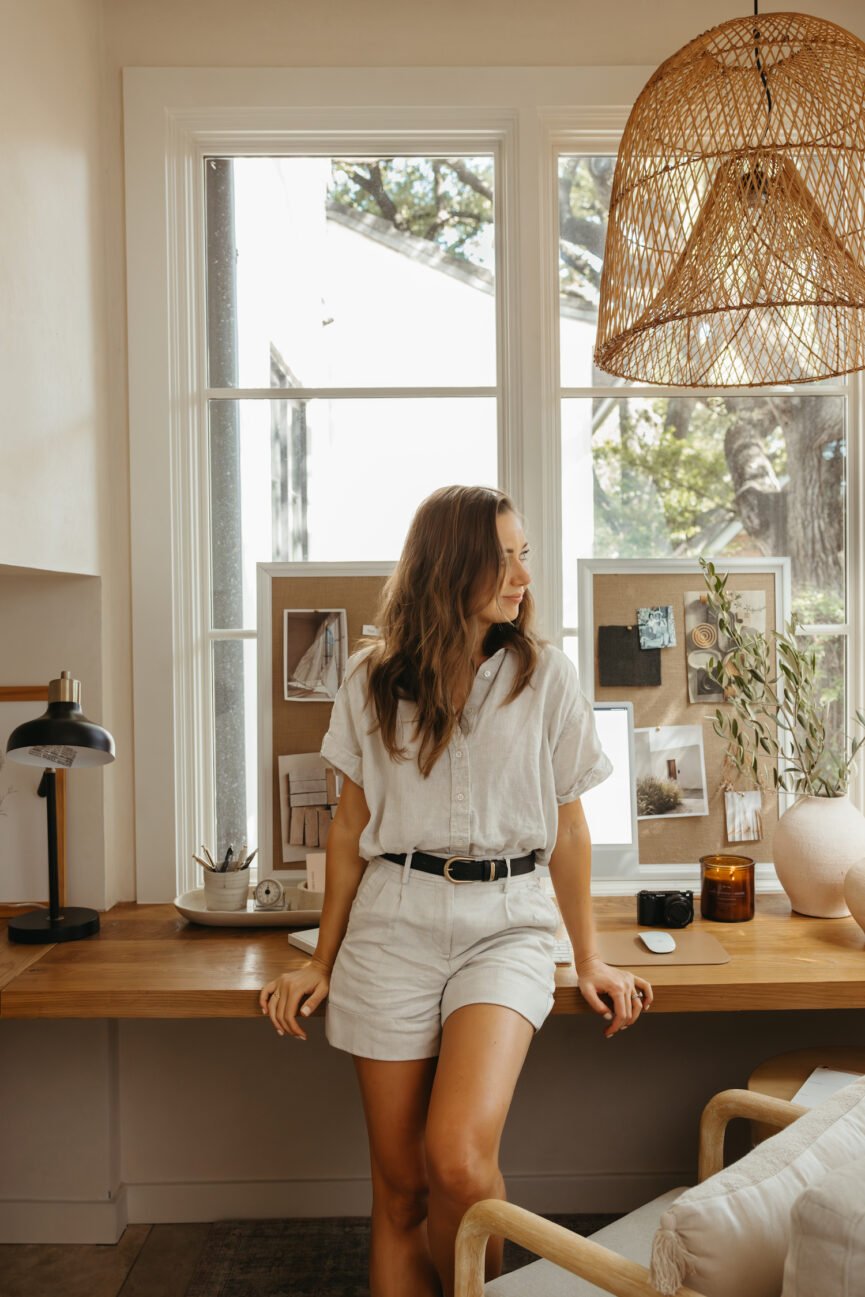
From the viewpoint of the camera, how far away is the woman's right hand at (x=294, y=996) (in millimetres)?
1843

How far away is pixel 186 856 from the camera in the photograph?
2570mm

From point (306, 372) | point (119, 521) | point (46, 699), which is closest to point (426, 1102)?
point (46, 699)

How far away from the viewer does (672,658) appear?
253cm

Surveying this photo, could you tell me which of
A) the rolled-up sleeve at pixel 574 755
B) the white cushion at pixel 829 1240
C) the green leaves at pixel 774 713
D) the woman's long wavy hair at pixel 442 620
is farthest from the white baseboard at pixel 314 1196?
the white cushion at pixel 829 1240

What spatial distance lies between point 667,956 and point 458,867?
0.51m

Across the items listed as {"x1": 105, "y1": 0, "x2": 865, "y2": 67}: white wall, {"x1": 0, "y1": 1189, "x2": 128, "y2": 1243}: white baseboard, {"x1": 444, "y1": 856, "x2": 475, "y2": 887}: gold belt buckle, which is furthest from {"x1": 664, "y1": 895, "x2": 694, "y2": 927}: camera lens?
{"x1": 105, "y1": 0, "x2": 865, "y2": 67}: white wall

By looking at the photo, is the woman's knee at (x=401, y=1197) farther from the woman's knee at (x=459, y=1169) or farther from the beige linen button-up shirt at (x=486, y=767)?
the beige linen button-up shirt at (x=486, y=767)

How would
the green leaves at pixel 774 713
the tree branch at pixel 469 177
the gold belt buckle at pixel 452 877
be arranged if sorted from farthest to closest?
the tree branch at pixel 469 177 → the green leaves at pixel 774 713 → the gold belt buckle at pixel 452 877

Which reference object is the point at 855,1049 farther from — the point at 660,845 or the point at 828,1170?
the point at 828,1170

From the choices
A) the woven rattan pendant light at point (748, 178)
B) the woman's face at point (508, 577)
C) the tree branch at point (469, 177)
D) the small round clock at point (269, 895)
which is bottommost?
the small round clock at point (269, 895)

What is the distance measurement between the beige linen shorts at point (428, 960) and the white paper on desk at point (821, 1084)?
0.46 meters

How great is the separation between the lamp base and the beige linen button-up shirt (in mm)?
727

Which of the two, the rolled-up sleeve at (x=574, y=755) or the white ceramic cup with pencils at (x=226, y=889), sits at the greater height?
the rolled-up sleeve at (x=574, y=755)

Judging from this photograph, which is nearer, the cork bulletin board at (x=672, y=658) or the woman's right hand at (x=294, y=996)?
the woman's right hand at (x=294, y=996)
